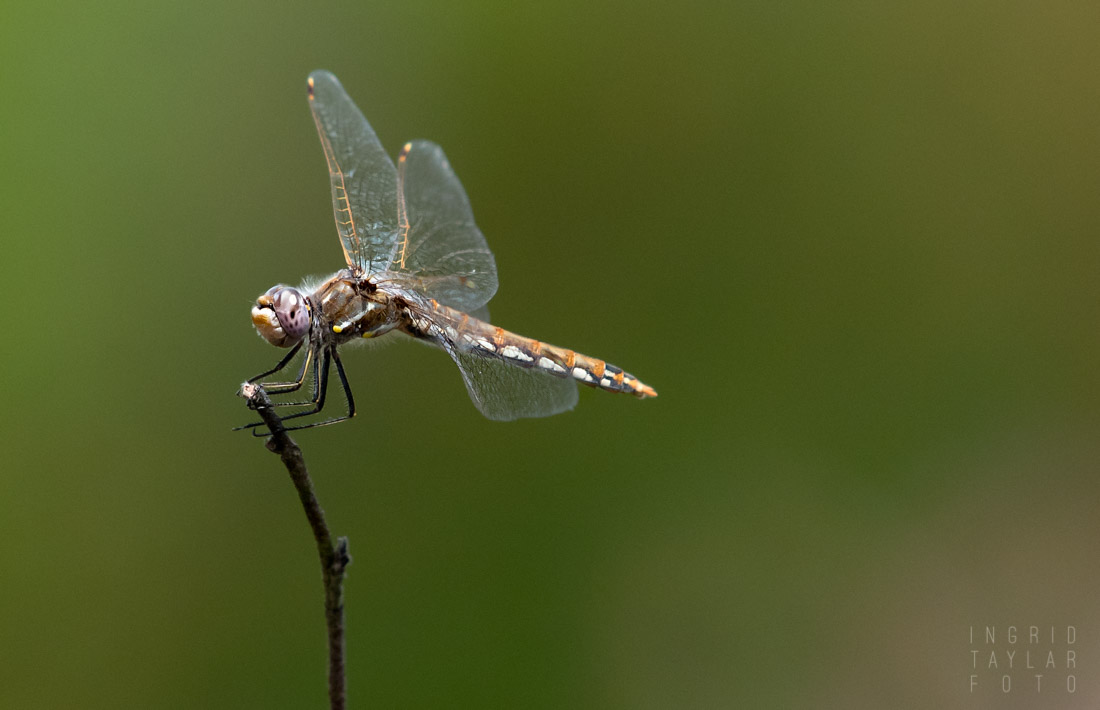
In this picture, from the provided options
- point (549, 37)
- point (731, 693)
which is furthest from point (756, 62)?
point (731, 693)

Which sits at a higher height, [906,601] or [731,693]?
[906,601]

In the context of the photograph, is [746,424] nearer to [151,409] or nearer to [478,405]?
[478,405]

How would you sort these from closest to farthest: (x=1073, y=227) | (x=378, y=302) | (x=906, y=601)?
1. (x=378, y=302)
2. (x=906, y=601)
3. (x=1073, y=227)

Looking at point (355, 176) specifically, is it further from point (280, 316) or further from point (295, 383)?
point (295, 383)

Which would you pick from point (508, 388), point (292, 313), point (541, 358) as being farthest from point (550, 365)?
point (292, 313)

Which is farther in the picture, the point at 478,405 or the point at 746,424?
the point at 746,424

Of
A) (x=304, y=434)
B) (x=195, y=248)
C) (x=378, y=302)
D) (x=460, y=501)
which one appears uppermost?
(x=195, y=248)

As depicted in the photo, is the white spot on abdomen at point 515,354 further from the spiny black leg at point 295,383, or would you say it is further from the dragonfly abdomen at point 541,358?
the spiny black leg at point 295,383

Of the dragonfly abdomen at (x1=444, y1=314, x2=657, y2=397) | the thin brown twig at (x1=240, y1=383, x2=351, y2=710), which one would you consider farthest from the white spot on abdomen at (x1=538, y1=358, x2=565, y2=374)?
the thin brown twig at (x1=240, y1=383, x2=351, y2=710)
